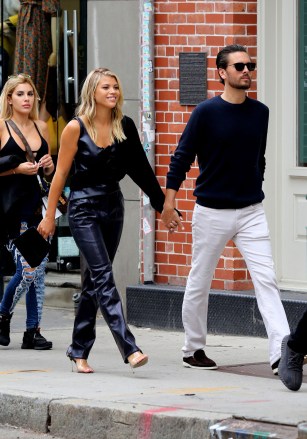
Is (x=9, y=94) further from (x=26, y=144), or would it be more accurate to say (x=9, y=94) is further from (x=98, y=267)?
(x=98, y=267)

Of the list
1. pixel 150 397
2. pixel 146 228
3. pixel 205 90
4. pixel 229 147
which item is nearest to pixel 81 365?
pixel 150 397

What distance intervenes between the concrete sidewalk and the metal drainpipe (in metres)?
1.38

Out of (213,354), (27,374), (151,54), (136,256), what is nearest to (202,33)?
(151,54)

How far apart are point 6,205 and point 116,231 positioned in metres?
1.36

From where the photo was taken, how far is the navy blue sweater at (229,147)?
30.1 ft

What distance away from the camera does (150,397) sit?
8.30 meters

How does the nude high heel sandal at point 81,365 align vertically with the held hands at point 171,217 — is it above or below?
below

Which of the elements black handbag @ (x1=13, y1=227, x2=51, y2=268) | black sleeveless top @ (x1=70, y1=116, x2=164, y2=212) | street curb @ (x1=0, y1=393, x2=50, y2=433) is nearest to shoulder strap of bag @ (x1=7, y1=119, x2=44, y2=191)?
black handbag @ (x1=13, y1=227, x2=51, y2=268)

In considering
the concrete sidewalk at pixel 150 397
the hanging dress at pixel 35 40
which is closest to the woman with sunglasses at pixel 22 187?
the concrete sidewalk at pixel 150 397

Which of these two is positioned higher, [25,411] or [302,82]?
[302,82]

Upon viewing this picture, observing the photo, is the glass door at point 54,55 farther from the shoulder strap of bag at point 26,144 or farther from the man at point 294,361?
the man at point 294,361

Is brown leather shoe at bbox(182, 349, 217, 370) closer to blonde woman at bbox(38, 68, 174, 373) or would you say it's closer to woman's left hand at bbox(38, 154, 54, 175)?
blonde woman at bbox(38, 68, 174, 373)

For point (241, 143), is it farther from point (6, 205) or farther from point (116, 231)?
point (6, 205)

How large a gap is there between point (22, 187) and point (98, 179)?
4.53 feet
